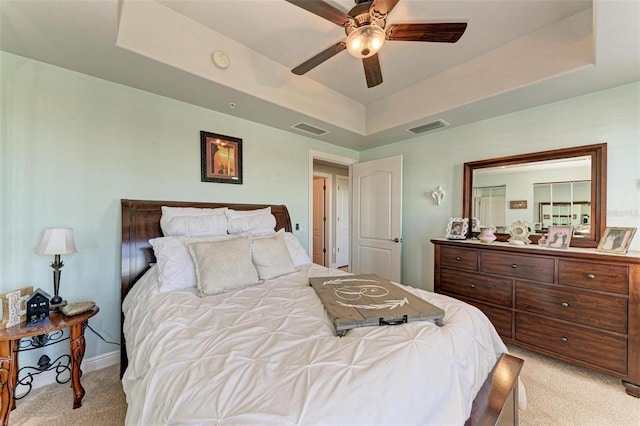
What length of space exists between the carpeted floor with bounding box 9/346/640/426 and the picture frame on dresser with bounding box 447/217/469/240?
1.35m

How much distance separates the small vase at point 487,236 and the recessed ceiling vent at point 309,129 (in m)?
2.28

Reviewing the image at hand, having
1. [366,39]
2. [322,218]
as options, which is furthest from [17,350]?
[322,218]

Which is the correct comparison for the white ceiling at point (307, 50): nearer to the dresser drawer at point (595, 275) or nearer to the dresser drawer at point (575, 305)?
the dresser drawer at point (595, 275)

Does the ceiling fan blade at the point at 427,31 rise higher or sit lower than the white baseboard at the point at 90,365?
higher

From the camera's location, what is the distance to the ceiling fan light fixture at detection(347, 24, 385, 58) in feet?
4.97

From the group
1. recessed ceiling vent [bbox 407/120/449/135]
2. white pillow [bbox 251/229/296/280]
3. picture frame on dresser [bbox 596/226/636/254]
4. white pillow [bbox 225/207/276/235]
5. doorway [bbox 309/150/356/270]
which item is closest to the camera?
picture frame on dresser [bbox 596/226/636/254]

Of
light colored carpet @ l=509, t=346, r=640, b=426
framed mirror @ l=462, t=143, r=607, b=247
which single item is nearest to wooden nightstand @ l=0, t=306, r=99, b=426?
light colored carpet @ l=509, t=346, r=640, b=426

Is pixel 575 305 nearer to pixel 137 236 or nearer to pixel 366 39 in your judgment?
pixel 366 39

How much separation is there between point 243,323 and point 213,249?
2.62 ft

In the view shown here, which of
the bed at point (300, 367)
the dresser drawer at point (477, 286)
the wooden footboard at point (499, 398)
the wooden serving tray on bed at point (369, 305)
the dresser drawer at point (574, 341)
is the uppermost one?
the wooden serving tray on bed at point (369, 305)

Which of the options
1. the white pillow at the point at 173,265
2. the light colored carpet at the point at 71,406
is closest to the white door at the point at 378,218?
the white pillow at the point at 173,265

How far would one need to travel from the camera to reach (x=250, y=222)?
256 centimetres

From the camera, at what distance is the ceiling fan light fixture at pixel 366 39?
4.97 ft

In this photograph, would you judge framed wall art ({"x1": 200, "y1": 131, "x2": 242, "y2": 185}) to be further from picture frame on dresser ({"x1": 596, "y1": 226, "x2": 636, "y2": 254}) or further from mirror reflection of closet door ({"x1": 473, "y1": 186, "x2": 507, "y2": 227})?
picture frame on dresser ({"x1": 596, "y1": 226, "x2": 636, "y2": 254})
